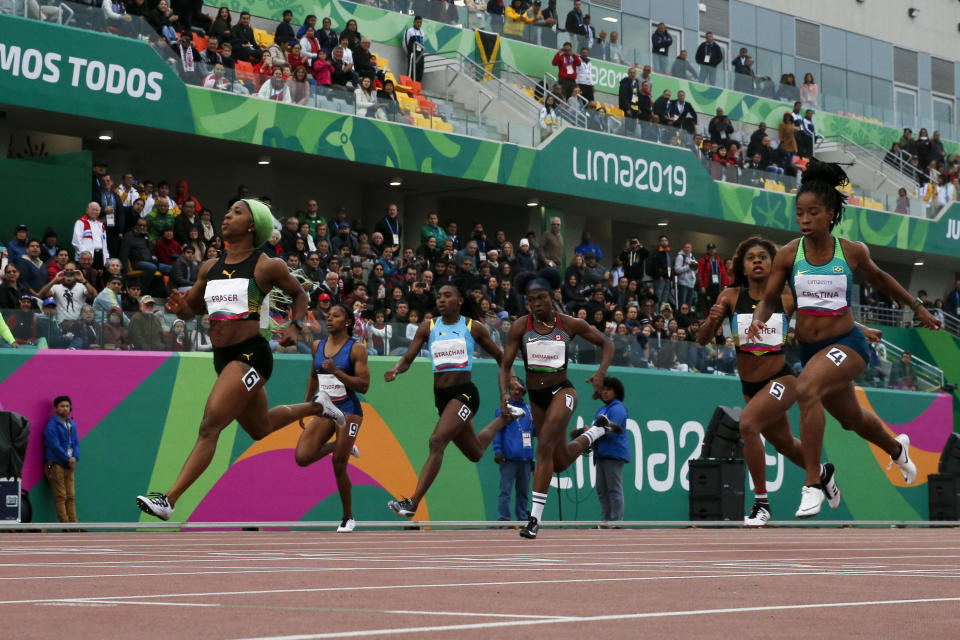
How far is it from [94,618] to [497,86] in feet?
86.7

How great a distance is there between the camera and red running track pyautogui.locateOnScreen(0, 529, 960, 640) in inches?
178

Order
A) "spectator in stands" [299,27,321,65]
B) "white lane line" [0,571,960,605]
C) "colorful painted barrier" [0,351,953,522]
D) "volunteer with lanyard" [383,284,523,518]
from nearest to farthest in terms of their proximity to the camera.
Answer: "white lane line" [0,571,960,605] < "volunteer with lanyard" [383,284,523,518] < "colorful painted barrier" [0,351,953,522] < "spectator in stands" [299,27,321,65]

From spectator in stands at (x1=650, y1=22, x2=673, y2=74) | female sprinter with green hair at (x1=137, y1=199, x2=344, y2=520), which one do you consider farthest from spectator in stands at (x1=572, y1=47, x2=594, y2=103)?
female sprinter with green hair at (x1=137, y1=199, x2=344, y2=520)

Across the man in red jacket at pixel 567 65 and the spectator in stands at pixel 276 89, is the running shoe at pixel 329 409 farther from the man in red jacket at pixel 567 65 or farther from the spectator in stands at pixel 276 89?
the man in red jacket at pixel 567 65

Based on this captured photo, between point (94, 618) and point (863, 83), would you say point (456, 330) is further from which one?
point (863, 83)

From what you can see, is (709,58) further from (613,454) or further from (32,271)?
(32,271)

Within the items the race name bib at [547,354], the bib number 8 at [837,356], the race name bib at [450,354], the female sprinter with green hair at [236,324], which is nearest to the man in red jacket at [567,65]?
the race name bib at [450,354]

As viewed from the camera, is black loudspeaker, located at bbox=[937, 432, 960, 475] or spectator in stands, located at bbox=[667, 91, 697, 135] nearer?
black loudspeaker, located at bbox=[937, 432, 960, 475]

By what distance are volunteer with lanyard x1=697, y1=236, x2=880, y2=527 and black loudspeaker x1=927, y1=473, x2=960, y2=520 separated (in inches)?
489

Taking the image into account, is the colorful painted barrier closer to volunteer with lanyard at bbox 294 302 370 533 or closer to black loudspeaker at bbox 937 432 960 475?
black loudspeaker at bbox 937 432 960 475

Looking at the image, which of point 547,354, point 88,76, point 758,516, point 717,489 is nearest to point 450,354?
point 547,354

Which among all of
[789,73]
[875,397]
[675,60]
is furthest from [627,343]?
[789,73]

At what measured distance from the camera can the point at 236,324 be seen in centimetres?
1109

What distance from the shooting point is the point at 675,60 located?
124 ft
